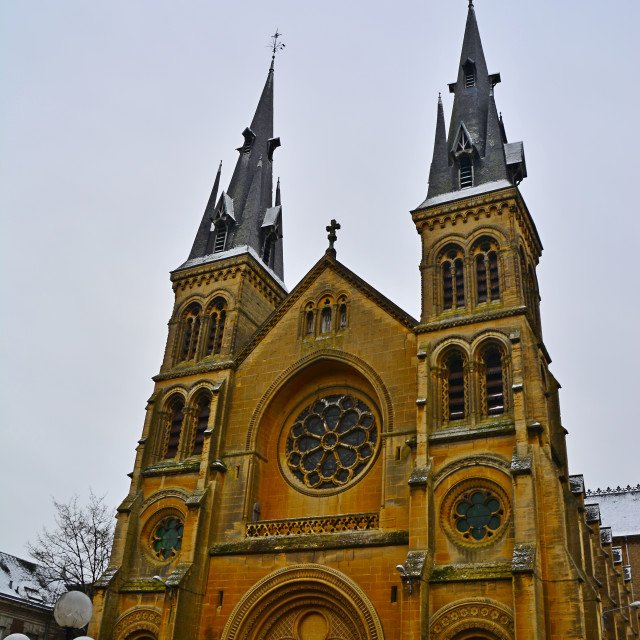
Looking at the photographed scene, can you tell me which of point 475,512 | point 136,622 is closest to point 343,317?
point 475,512

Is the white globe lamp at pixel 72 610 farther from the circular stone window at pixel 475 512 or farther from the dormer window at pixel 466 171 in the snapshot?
the dormer window at pixel 466 171

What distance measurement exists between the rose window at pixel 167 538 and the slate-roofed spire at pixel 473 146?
47.5ft

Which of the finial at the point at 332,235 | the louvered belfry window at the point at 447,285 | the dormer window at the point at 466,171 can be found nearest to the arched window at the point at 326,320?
the finial at the point at 332,235

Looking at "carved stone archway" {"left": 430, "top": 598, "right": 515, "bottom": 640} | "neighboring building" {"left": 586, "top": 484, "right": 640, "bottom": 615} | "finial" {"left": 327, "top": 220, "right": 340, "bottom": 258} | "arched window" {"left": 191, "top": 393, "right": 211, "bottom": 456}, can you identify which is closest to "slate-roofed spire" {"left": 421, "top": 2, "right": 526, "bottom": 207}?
"finial" {"left": 327, "top": 220, "right": 340, "bottom": 258}

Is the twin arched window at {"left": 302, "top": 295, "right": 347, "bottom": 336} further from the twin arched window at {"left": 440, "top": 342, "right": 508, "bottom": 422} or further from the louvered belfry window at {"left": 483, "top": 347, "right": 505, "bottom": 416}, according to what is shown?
the louvered belfry window at {"left": 483, "top": 347, "right": 505, "bottom": 416}

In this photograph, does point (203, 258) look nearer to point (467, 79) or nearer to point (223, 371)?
point (223, 371)

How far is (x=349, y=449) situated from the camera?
25.1 metres

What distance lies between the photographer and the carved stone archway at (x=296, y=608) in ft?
71.5

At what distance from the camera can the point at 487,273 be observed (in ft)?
82.7

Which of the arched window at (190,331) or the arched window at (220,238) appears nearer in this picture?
the arched window at (190,331)

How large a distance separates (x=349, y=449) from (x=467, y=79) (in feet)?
57.3

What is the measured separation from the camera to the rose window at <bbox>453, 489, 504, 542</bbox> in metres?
20.7

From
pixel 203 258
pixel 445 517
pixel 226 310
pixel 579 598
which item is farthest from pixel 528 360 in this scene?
pixel 203 258

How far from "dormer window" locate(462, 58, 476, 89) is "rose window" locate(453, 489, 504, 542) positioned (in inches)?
743
